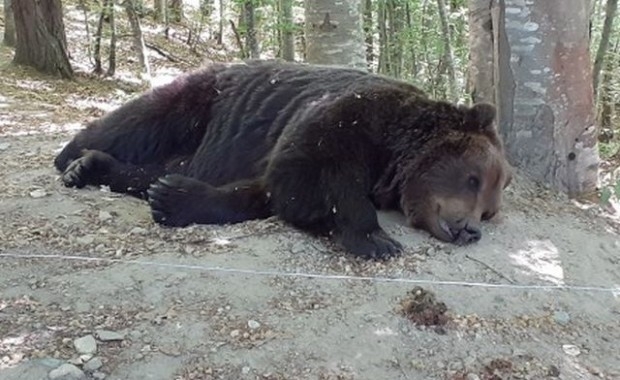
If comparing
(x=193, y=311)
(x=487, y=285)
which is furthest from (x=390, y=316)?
(x=193, y=311)

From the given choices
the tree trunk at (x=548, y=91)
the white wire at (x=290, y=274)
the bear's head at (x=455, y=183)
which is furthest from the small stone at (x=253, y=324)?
the tree trunk at (x=548, y=91)

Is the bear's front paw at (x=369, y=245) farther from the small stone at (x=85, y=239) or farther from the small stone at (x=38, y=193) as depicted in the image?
the small stone at (x=38, y=193)

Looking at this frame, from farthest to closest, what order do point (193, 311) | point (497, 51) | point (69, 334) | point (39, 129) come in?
point (39, 129), point (497, 51), point (193, 311), point (69, 334)

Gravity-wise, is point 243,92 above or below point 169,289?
above

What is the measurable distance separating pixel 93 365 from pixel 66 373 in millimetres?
112

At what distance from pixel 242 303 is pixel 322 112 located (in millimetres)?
1502

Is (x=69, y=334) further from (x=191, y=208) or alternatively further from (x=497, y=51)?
(x=497, y=51)

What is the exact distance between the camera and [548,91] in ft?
17.3

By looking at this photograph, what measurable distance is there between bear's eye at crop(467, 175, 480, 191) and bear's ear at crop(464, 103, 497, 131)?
0.37 meters

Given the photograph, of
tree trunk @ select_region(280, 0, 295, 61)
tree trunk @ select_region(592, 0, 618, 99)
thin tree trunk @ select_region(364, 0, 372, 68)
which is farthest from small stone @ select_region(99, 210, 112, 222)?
thin tree trunk @ select_region(364, 0, 372, 68)

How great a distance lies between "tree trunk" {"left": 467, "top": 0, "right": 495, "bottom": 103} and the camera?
5957mm

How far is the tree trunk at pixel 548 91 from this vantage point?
521 cm

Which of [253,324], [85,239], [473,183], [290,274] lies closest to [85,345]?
[253,324]

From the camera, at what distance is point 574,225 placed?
4930 mm
